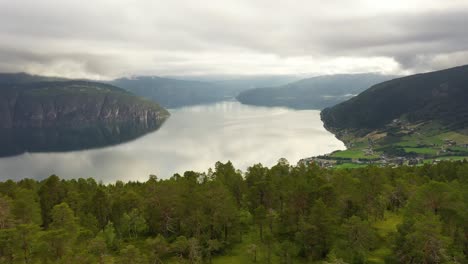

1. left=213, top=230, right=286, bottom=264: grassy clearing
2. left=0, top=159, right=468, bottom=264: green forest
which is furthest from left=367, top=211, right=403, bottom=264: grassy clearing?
left=213, top=230, right=286, bottom=264: grassy clearing

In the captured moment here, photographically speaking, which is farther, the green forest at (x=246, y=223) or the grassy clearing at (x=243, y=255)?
the grassy clearing at (x=243, y=255)

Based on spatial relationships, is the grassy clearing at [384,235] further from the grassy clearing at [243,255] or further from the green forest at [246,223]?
the grassy clearing at [243,255]

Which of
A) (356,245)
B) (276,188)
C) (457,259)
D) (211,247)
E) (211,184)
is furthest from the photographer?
(276,188)

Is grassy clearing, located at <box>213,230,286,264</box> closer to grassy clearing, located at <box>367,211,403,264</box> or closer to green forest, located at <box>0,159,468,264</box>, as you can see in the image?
green forest, located at <box>0,159,468,264</box>

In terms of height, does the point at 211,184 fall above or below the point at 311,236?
above

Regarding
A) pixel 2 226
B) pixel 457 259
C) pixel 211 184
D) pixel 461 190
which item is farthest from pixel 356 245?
pixel 2 226

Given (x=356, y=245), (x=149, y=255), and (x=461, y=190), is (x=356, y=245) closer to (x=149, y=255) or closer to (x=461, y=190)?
(x=461, y=190)

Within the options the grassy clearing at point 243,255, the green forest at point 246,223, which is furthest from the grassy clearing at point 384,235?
the grassy clearing at point 243,255

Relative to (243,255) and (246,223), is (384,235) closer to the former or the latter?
(243,255)

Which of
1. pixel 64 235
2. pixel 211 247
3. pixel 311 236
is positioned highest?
pixel 64 235
